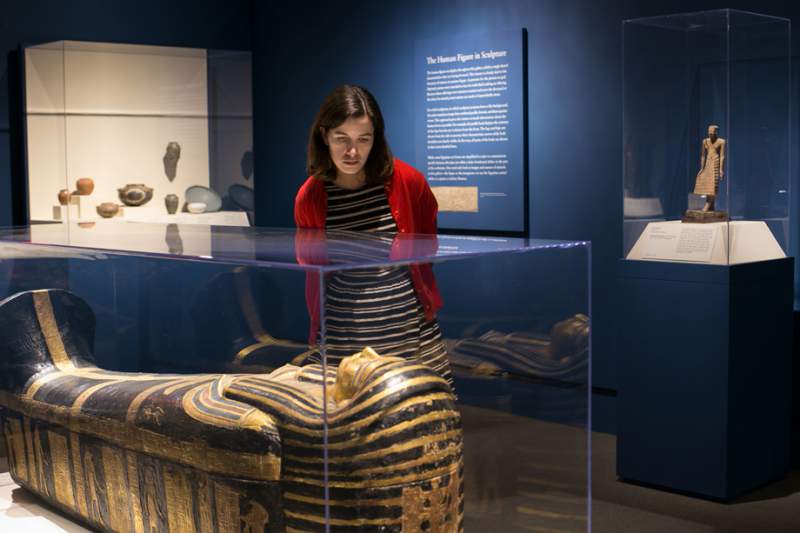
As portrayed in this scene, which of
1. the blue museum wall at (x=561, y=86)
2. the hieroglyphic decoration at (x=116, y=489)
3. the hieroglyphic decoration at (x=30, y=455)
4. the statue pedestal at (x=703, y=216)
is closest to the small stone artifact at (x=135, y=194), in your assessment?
the blue museum wall at (x=561, y=86)

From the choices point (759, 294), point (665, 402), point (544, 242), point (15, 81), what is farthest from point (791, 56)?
point (15, 81)

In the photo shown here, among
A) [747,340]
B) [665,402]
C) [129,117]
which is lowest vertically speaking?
[665,402]

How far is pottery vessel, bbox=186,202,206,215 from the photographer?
7.11 metres

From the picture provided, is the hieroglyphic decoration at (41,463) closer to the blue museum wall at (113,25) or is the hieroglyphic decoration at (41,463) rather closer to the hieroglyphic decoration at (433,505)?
the hieroglyphic decoration at (433,505)

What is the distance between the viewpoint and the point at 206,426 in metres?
1.99

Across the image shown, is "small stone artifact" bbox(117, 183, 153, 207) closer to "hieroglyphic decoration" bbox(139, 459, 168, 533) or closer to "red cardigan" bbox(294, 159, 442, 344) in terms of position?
"red cardigan" bbox(294, 159, 442, 344)

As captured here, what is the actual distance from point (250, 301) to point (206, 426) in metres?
0.35

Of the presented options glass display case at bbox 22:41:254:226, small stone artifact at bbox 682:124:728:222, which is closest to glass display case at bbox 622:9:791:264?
small stone artifact at bbox 682:124:728:222

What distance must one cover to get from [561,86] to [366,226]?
3483mm

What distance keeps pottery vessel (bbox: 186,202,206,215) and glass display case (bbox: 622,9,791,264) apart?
3.08 metres

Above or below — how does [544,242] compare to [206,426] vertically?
above

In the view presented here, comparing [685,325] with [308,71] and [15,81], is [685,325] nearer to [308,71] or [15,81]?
[308,71]

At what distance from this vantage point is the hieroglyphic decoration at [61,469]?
2.45 meters

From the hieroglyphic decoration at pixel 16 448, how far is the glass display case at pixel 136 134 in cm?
393
